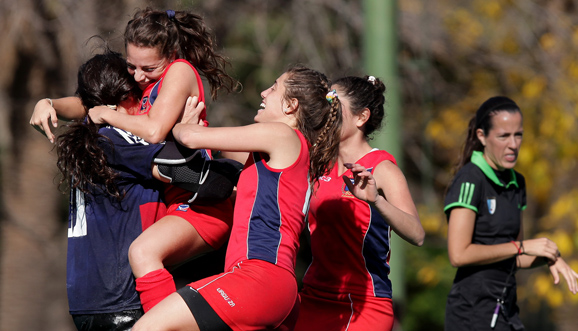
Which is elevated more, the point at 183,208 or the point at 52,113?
the point at 52,113

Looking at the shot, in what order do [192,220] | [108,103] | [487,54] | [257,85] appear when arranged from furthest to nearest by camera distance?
1. [257,85]
2. [487,54]
3. [108,103]
4. [192,220]

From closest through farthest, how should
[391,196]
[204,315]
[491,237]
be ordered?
Answer: [204,315]
[391,196]
[491,237]

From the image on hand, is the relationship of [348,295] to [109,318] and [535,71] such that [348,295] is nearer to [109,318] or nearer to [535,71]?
[109,318]

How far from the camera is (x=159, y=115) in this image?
2.92m

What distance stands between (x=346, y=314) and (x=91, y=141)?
1549 mm

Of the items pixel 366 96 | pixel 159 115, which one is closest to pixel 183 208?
pixel 159 115

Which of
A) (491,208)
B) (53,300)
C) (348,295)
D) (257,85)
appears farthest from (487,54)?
(53,300)

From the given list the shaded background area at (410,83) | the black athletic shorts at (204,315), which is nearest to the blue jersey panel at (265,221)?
the black athletic shorts at (204,315)

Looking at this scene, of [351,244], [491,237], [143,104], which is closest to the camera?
[143,104]

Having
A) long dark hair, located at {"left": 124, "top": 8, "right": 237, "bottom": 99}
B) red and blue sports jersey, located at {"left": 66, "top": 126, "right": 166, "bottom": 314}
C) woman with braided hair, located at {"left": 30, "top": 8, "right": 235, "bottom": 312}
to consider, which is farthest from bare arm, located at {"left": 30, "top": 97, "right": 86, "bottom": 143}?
long dark hair, located at {"left": 124, "top": 8, "right": 237, "bottom": 99}

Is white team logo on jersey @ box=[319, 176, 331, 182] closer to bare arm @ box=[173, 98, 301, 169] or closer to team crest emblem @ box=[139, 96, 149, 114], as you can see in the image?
bare arm @ box=[173, 98, 301, 169]

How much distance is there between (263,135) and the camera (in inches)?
107

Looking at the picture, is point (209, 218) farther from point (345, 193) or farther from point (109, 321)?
point (345, 193)

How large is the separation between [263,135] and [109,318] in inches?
41.1
